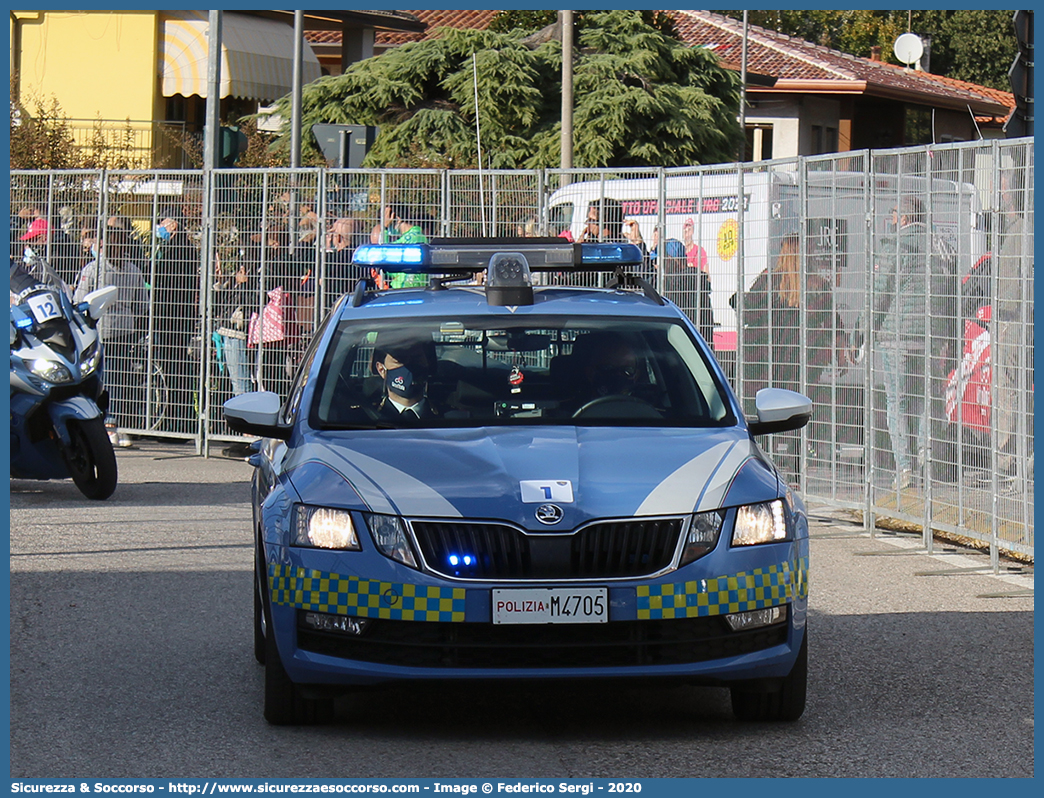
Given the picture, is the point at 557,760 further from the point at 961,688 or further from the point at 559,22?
the point at 559,22

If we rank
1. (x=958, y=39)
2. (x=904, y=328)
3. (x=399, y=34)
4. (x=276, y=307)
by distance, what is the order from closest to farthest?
(x=904, y=328)
(x=276, y=307)
(x=399, y=34)
(x=958, y=39)

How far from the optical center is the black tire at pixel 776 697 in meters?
5.87

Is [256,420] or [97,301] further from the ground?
[97,301]

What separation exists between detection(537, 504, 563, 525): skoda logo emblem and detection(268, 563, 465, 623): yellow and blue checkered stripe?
1.10ft

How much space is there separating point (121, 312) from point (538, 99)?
23.5 m

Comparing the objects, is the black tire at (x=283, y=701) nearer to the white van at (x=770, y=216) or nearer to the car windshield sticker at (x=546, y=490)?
the car windshield sticker at (x=546, y=490)

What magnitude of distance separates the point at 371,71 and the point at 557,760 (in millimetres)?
35874

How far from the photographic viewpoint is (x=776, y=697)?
19.4 ft

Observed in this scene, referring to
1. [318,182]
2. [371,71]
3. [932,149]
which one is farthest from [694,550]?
[371,71]

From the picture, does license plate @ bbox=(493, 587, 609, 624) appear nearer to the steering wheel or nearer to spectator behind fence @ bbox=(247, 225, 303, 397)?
the steering wheel

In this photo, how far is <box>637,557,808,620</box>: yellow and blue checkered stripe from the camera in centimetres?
552

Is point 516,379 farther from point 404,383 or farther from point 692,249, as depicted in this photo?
point 692,249

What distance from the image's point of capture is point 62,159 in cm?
3006

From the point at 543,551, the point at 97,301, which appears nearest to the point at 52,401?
the point at 97,301
